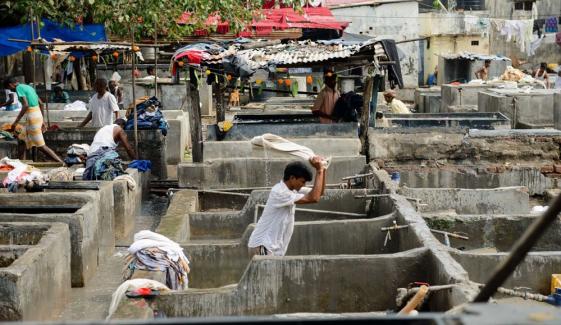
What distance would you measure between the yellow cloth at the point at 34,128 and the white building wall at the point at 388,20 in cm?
2524

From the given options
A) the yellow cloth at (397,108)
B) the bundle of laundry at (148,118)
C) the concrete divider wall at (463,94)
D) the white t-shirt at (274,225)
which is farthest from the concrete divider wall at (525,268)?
the concrete divider wall at (463,94)

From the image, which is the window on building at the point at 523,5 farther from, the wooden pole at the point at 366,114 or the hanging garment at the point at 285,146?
the hanging garment at the point at 285,146

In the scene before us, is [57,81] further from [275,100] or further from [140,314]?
[140,314]

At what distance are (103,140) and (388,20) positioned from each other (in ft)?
89.6

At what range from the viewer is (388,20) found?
124 ft

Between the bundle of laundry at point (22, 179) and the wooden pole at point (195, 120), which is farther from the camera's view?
the wooden pole at point (195, 120)

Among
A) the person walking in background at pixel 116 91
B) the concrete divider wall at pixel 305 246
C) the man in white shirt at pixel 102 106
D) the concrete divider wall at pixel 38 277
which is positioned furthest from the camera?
the person walking in background at pixel 116 91

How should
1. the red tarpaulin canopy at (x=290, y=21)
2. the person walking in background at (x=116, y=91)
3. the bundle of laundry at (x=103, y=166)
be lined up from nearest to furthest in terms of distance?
the bundle of laundry at (x=103, y=166) → the person walking in background at (x=116, y=91) → the red tarpaulin canopy at (x=290, y=21)

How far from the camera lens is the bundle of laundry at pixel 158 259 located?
24.6 ft

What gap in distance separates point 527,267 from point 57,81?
763 inches

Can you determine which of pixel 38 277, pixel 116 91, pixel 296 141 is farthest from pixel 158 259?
pixel 116 91

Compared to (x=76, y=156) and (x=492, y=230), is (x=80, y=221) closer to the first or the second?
(x=76, y=156)

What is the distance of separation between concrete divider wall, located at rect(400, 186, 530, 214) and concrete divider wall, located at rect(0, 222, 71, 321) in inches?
166

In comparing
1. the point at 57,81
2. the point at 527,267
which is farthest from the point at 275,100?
the point at 527,267
